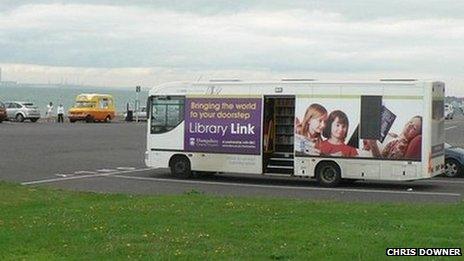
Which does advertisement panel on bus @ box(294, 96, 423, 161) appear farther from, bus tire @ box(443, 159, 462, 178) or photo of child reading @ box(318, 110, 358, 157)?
bus tire @ box(443, 159, 462, 178)

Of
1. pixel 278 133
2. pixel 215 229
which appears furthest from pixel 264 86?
pixel 215 229

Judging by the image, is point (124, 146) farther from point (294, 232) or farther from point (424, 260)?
point (424, 260)

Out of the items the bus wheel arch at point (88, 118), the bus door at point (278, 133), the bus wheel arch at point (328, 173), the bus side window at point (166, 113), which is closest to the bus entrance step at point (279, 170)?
the bus door at point (278, 133)

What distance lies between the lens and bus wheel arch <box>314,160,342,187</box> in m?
20.4

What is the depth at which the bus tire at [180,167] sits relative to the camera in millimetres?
22672

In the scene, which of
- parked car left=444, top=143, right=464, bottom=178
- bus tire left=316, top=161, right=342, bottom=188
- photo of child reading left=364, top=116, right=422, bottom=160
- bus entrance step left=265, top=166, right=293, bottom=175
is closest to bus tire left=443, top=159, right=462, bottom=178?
parked car left=444, top=143, right=464, bottom=178

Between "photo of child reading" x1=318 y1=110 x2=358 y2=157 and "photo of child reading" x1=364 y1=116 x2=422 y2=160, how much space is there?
2.88ft

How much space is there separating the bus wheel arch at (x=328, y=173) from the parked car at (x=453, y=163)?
16.5 feet

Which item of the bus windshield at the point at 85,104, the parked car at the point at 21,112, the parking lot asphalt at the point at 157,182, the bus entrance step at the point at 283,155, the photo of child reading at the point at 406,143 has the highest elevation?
the bus windshield at the point at 85,104

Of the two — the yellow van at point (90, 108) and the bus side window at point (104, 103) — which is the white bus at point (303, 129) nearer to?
the yellow van at point (90, 108)

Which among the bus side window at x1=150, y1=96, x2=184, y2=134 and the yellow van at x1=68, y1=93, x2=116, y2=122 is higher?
the yellow van at x1=68, y1=93, x2=116, y2=122

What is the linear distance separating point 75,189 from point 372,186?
7.97 m

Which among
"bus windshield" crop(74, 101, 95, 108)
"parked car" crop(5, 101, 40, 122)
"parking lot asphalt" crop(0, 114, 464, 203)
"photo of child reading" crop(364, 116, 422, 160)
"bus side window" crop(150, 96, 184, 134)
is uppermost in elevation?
"bus windshield" crop(74, 101, 95, 108)

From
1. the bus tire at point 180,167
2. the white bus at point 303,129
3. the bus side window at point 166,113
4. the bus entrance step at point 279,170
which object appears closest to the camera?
the white bus at point 303,129
